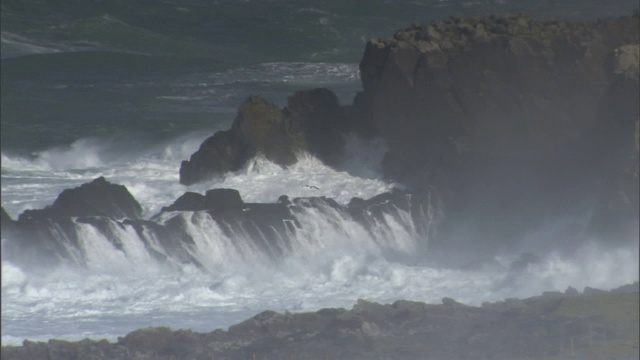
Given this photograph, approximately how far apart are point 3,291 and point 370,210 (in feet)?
25.9

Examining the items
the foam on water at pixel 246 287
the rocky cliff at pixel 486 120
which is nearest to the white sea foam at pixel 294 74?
the rocky cliff at pixel 486 120

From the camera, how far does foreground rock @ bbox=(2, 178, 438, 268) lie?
43.8ft

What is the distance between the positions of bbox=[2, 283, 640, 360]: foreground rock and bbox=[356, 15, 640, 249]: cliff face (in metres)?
4.44

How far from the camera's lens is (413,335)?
34.6 ft

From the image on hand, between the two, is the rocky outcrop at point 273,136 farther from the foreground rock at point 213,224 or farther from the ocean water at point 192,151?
the foreground rock at point 213,224

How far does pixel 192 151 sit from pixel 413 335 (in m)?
8.61

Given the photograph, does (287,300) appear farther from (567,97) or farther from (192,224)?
(567,97)

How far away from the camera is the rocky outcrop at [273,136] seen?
56.2ft

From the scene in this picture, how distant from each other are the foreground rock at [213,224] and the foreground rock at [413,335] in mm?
2271

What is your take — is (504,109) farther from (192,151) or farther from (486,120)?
(192,151)

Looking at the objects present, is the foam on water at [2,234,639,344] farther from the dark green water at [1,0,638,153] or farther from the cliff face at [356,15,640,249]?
the dark green water at [1,0,638,153]

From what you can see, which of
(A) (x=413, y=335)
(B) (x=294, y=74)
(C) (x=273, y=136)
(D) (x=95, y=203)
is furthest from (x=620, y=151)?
(B) (x=294, y=74)

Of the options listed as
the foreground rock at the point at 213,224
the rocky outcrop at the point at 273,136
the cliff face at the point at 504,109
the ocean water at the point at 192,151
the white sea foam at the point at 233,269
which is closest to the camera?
the white sea foam at the point at 233,269

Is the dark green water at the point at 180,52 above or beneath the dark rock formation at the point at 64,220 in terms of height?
above
